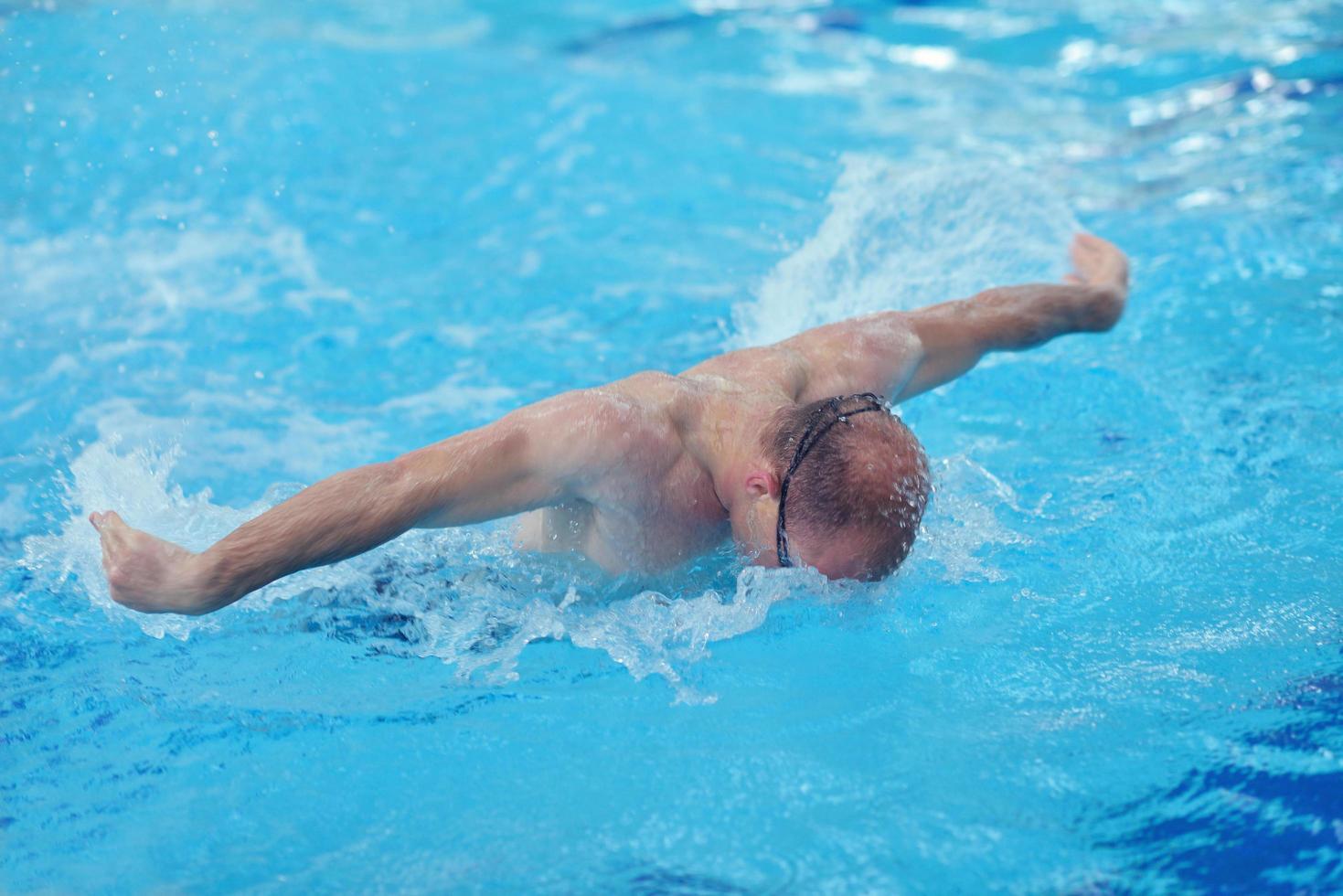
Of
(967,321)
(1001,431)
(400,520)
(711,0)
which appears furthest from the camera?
(711,0)

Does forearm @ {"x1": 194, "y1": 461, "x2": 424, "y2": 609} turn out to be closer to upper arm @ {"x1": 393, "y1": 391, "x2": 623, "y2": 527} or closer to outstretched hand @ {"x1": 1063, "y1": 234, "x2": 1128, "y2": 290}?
upper arm @ {"x1": 393, "y1": 391, "x2": 623, "y2": 527}

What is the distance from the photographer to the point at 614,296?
5211 mm

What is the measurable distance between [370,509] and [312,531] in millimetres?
A: 119

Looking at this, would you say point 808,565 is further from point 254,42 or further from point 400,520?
point 254,42

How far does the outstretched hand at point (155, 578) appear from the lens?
2.20 m

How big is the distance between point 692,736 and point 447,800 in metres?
0.55

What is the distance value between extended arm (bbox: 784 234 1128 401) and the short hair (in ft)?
1.71

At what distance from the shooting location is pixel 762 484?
2.54 metres

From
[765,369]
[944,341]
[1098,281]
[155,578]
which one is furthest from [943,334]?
[155,578]

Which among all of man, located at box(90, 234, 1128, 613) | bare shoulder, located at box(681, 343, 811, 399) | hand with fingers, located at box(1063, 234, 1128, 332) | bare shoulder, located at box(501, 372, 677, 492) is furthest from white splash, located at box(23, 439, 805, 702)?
hand with fingers, located at box(1063, 234, 1128, 332)

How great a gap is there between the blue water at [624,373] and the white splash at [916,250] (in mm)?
25

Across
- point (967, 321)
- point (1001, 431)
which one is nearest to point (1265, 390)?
point (1001, 431)

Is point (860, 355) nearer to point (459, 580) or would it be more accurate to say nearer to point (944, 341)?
point (944, 341)

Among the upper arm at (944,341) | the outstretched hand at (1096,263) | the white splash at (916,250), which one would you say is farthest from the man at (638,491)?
the white splash at (916,250)
